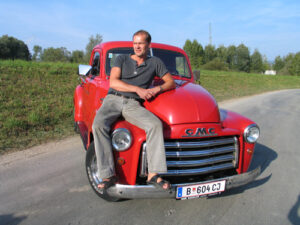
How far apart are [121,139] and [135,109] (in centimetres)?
46

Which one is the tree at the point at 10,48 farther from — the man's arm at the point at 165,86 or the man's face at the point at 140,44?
the man's arm at the point at 165,86

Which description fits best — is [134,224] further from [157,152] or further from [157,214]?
[157,152]

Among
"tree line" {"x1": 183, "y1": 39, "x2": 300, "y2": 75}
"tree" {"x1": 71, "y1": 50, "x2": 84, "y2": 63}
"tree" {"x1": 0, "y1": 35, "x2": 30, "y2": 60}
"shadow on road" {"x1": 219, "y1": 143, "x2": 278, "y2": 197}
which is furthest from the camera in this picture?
"tree line" {"x1": 183, "y1": 39, "x2": 300, "y2": 75}

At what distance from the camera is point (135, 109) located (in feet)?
9.55

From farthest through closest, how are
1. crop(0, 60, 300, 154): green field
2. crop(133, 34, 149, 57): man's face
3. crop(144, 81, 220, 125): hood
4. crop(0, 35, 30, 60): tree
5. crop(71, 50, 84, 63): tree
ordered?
crop(71, 50, 84, 63): tree
crop(0, 35, 30, 60): tree
crop(0, 60, 300, 154): green field
crop(133, 34, 149, 57): man's face
crop(144, 81, 220, 125): hood

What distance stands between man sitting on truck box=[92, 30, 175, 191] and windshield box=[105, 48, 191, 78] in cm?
98

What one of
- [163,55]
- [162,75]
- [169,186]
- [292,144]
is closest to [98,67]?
A: [163,55]

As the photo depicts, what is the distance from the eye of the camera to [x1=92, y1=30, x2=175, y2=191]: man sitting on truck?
252cm

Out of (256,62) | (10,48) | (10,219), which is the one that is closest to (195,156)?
(10,219)

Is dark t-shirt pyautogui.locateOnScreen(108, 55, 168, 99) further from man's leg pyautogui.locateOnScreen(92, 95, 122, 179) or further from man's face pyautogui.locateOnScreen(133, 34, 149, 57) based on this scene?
man's leg pyautogui.locateOnScreen(92, 95, 122, 179)

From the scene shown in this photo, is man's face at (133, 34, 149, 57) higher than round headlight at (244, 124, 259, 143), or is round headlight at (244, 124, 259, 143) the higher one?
man's face at (133, 34, 149, 57)

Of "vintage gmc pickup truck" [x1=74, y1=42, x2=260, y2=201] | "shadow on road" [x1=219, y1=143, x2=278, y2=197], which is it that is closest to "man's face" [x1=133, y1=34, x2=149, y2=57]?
"vintage gmc pickup truck" [x1=74, y1=42, x2=260, y2=201]

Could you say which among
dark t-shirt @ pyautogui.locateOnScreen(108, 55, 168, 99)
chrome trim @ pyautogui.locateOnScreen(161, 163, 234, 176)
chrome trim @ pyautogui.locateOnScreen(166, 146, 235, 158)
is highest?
dark t-shirt @ pyautogui.locateOnScreen(108, 55, 168, 99)

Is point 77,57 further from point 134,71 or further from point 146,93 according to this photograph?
point 146,93
